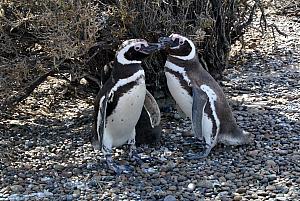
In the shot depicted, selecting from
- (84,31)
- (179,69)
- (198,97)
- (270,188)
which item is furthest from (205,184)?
(84,31)

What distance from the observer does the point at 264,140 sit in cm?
436

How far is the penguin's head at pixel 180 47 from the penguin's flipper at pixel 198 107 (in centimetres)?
25

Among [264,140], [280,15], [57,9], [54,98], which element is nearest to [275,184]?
[264,140]

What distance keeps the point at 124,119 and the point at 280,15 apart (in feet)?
14.5

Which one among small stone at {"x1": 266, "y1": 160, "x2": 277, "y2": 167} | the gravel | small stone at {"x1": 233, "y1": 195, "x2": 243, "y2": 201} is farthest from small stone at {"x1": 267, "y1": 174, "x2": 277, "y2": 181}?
small stone at {"x1": 233, "y1": 195, "x2": 243, "y2": 201}

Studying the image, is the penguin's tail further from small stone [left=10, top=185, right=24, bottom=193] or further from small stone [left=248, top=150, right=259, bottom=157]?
small stone [left=10, top=185, right=24, bottom=193]

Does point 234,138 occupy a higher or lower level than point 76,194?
higher

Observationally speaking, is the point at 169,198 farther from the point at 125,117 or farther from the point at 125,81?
the point at 125,81

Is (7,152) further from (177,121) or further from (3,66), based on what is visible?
(177,121)

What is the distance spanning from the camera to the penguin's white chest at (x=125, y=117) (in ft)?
13.1

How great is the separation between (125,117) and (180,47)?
583 mm

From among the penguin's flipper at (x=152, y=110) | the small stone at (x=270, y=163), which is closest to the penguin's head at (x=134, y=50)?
the penguin's flipper at (x=152, y=110)

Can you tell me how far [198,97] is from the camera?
13.4 ft

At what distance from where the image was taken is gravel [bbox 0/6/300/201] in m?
3.67
